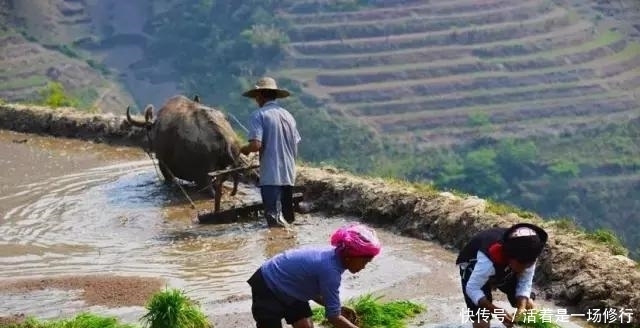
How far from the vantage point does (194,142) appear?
11570 mm

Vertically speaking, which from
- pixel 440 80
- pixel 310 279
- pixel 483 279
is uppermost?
pixel 310 279

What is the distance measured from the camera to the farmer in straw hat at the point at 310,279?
4.95 m

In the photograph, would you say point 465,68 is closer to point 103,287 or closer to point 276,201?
point 276,201

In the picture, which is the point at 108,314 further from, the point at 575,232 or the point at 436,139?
the point at 436,139

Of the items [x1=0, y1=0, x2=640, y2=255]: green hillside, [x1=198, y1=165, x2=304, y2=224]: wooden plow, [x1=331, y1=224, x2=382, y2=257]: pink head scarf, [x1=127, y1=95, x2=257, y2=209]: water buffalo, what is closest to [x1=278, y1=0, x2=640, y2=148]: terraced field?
[x1=0, y1=0, x2=640, y2=255]: green hillside

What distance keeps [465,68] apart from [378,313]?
218ft

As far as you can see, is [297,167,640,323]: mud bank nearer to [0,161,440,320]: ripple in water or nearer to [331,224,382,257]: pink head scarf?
[0,161,440,320]: ripple in water

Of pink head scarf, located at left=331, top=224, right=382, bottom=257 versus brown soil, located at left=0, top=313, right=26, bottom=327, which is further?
brown soil, located at left=0, top=313, right=26, bottom=327

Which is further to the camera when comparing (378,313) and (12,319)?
(12,319)

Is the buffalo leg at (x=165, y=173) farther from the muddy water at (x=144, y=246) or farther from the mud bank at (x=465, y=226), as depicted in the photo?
the mud bank at (x=465, y=226)

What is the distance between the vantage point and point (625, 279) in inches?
271

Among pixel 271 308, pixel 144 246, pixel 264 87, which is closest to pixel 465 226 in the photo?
pixel 264 87

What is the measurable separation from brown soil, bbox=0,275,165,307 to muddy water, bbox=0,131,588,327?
60 millimetres

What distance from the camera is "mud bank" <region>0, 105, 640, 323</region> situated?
6969 millimetres
